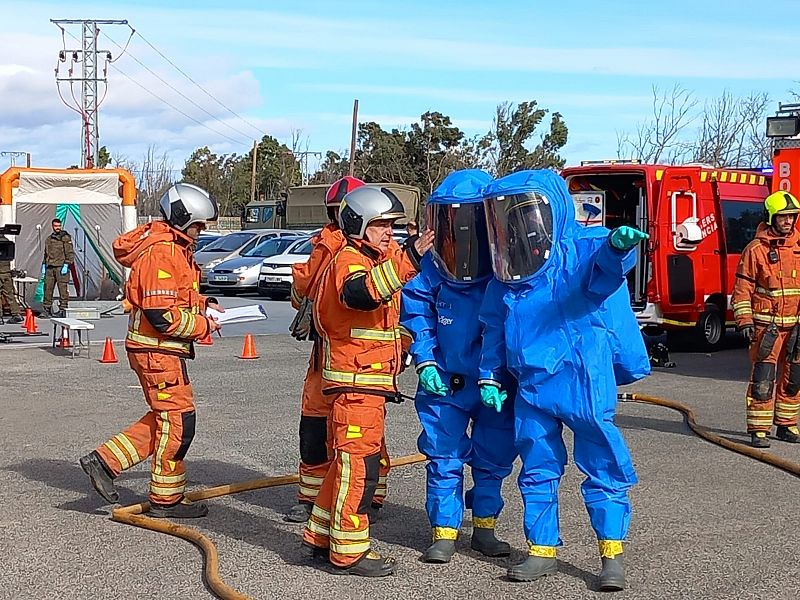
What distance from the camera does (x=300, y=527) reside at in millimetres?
6828

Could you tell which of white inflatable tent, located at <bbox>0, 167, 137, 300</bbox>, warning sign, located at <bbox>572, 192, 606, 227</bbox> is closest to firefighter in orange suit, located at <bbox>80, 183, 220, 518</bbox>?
warning sign, located at <bbox>572, 192, 606, 227</bbox>

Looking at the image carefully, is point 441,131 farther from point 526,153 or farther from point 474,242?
point 474,242

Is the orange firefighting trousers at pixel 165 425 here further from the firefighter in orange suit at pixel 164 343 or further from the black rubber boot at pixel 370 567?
the black rubber boot at pixel 370 567

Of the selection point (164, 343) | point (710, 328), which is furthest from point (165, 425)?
point (710, 328)

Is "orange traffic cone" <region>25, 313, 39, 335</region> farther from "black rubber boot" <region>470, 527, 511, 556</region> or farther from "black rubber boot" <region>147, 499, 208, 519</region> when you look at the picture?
"black rubber boot" <region>470, 527, 511, 556</region>

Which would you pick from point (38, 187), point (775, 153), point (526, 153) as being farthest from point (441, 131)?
point (775, 153)

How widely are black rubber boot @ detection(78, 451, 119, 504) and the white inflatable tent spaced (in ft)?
53.3

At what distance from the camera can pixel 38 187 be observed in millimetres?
22750

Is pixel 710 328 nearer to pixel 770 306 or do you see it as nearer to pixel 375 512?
pixel 770 306

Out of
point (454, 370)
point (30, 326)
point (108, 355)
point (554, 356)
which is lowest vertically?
point (108, 355)

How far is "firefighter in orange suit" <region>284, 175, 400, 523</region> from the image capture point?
6.71 meters

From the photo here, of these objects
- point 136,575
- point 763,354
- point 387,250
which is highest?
point 387,250

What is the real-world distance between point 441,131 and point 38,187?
2763cm

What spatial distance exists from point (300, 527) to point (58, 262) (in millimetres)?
15489
